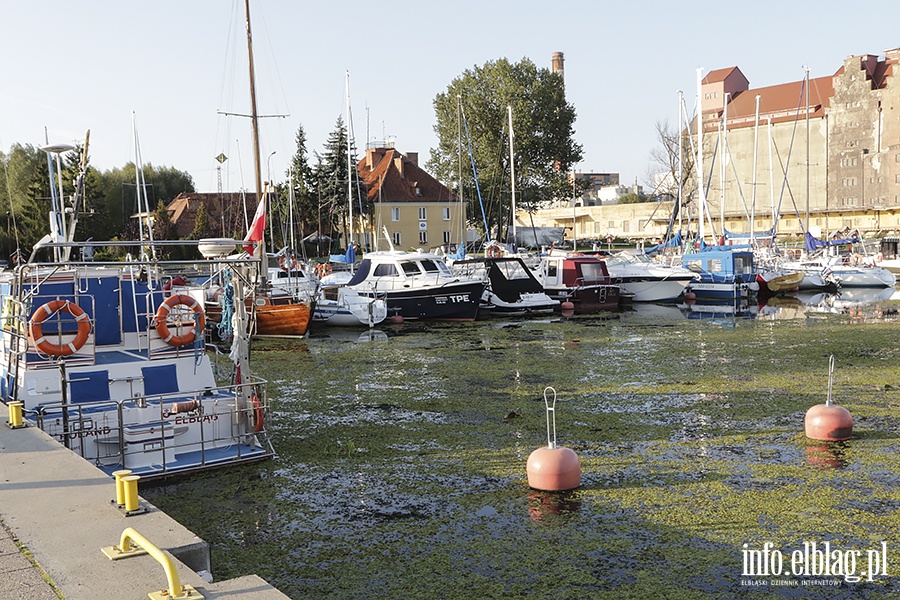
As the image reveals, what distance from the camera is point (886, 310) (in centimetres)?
3212

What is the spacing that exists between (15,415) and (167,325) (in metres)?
2.35

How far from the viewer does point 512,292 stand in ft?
113

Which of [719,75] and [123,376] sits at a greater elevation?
[719,75]

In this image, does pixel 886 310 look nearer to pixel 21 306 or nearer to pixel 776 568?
pixel 776 568

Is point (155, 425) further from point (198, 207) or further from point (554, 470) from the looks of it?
point (198, 207)

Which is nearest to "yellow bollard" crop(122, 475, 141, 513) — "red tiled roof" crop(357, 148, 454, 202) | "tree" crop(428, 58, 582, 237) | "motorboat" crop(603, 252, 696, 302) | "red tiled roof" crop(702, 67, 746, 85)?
"motorboat" crop(603, 252, 696, 302)

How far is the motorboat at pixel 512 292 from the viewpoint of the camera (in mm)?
34375

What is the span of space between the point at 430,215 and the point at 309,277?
123 ft

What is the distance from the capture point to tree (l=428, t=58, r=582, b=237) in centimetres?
7681

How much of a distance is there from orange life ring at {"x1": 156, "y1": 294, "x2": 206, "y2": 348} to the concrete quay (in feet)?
11.1

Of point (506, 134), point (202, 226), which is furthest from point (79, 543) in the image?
point (506, 134)

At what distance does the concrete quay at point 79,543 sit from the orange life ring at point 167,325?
339 centimetres

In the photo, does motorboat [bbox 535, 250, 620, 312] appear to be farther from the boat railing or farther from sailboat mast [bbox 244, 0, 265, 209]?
the boat railing

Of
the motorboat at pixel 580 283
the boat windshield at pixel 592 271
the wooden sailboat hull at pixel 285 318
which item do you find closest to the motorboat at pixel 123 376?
the wooden sailboat hull at pixel 285 318
